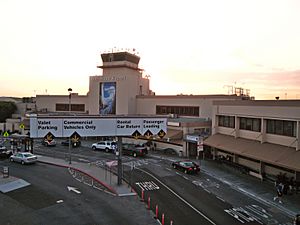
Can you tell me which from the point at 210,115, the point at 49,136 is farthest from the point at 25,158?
the point at 210,115

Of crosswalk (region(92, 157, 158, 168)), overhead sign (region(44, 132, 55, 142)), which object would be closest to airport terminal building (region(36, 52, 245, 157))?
crosswalk (region(92, 157, 158, 168))

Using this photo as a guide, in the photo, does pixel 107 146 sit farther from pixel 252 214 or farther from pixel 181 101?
→ pixel 252 214

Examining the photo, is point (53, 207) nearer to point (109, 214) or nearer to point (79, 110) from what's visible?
point (109, 214)

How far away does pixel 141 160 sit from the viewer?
125 feet

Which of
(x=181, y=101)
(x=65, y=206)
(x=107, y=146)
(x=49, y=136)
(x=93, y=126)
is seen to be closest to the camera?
(x=65, y=206)

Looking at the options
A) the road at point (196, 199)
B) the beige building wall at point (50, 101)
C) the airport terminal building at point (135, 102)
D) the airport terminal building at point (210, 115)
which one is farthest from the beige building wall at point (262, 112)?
the beige building wall at point (50, 101)

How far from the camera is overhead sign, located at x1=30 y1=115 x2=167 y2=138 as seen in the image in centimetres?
2161

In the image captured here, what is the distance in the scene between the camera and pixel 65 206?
19.8 m

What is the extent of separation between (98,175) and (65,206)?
29.9ft

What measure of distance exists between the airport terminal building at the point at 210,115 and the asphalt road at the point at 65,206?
11.8 m

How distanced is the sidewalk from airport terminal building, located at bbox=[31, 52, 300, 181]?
30.1 feet

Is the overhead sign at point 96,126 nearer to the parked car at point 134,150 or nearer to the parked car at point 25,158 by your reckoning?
the parked car at point 25,158

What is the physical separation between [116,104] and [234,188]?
122 ft

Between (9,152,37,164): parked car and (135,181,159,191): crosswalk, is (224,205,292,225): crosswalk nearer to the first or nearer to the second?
(135,181,159,191): crosswalk
